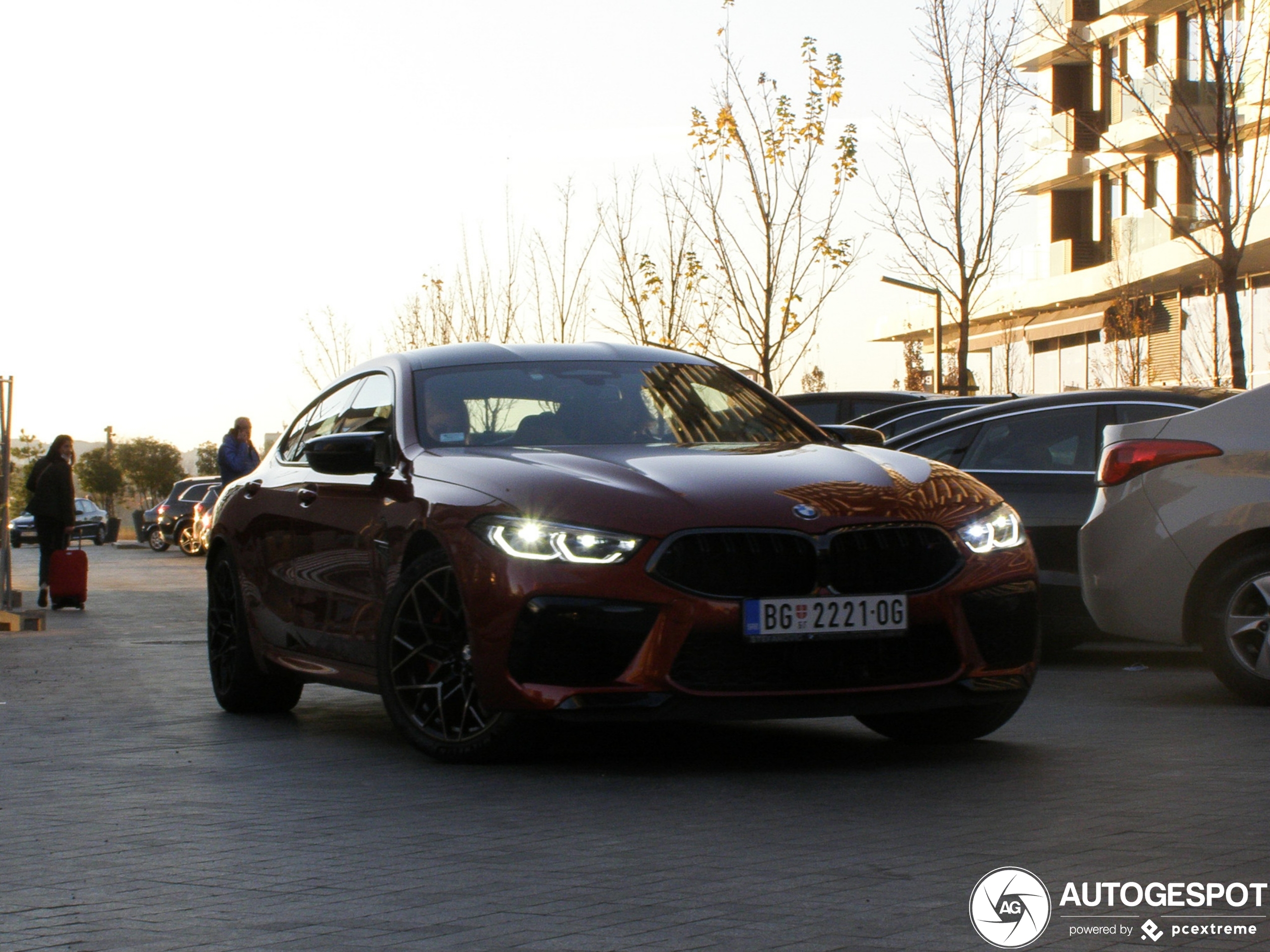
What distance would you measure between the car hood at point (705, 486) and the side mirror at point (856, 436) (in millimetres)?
708

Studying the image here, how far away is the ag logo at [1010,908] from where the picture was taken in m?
4.05

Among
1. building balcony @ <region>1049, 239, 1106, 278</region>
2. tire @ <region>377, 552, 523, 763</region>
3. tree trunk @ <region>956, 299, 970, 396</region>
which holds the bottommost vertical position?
tire @ <region>377, 552, 523, 763</region>

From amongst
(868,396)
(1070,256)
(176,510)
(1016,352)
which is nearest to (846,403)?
(868,396)

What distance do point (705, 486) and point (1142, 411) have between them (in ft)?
17.2

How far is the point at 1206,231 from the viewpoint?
38.9 metres

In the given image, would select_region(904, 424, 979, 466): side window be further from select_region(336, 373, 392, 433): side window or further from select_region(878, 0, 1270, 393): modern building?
select_region(878, 0, 1270, 393): modern building

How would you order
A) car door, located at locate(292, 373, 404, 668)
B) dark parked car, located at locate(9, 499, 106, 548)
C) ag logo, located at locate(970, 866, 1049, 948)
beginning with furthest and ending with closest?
1. dark parked car, located at locate(9, 499, 106, 548)
2. car door, located at locate(292, 373, 404, 668)
3. ag logo, located at locate(970, 866, 1049, 948)

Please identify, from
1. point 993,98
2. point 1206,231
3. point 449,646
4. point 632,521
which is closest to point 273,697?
point 449,646

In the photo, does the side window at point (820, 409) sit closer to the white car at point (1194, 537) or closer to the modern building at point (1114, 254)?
the white car at point (1194, 537)

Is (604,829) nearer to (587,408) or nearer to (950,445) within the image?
(587,408)

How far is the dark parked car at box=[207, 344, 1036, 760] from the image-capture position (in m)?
6.14

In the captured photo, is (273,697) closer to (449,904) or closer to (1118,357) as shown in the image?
(449,904)

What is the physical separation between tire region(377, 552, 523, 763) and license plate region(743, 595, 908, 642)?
91 centimetres

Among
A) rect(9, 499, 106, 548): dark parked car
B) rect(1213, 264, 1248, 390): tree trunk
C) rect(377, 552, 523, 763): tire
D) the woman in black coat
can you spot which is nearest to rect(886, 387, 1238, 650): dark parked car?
rect(377, 552, 523, 763): tire
